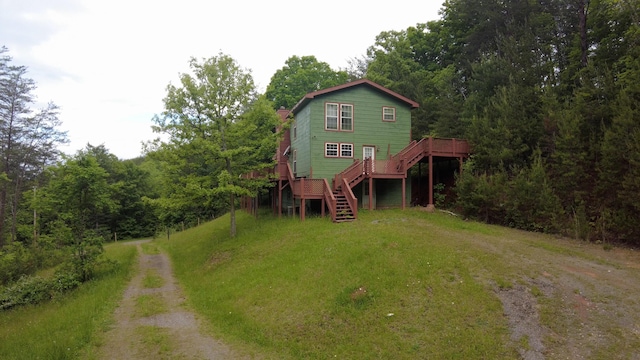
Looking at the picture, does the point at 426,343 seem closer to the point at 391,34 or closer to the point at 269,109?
the point at 269,109

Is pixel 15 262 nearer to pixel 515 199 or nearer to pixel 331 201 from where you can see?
pixel 331 201

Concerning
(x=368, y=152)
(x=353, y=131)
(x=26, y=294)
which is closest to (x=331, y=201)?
(x=368, y=152)

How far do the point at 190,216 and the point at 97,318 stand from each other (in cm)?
3741

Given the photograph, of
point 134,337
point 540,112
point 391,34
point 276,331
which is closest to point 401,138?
point 540,112

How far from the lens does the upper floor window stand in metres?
21.8

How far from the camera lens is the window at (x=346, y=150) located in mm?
22016

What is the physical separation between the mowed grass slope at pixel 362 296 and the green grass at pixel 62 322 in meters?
2.84

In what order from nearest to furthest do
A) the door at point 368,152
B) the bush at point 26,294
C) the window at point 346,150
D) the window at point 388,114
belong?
the bush at point 26,294
the window at point 346,150
the door at point 368,152
the window at point 388,114

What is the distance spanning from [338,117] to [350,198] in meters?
5.87

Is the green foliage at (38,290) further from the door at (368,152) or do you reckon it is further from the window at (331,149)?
the door at (368,152)

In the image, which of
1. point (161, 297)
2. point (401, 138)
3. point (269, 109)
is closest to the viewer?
point (161, 297)

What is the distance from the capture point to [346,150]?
22.2m

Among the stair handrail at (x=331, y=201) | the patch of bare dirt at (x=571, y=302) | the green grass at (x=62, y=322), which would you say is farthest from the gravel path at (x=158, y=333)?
the stair handrail at (x=331, y=201)

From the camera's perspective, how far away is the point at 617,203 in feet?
48.0
